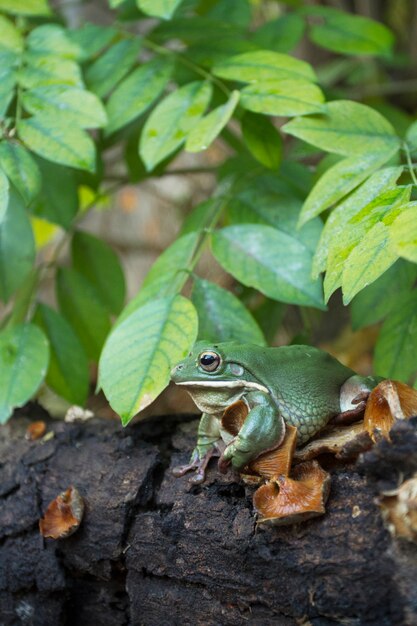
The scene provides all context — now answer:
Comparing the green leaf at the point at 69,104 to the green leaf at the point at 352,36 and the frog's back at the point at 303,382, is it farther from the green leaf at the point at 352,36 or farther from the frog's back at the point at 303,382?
the green leaf at the point at 352,36

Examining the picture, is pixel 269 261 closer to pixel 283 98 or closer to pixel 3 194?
pixel 283 98

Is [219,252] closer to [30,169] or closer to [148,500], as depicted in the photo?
[30,169]

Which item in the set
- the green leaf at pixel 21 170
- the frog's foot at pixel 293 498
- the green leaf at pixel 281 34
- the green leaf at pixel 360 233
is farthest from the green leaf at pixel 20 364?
the green leaf at pixel 281 34

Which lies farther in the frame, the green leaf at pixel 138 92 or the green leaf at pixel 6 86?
the green leaf at pixel 138 92

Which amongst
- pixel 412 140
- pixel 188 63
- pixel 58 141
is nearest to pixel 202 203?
pixel 188 63

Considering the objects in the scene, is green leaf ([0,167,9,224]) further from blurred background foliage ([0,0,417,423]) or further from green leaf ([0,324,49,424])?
green leaf ([0,324,49,424])

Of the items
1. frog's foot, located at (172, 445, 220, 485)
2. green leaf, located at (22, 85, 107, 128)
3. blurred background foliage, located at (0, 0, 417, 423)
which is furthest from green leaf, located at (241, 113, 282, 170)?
frog's foot, located at (172, 445, 220, 485)
